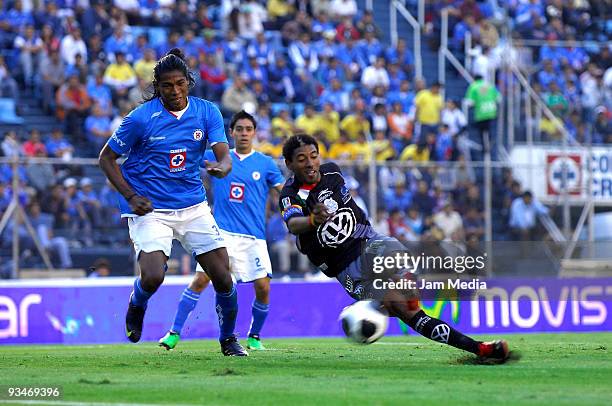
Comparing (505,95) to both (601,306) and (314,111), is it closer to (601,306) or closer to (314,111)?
(314,111)

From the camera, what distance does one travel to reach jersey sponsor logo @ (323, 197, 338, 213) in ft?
35.0

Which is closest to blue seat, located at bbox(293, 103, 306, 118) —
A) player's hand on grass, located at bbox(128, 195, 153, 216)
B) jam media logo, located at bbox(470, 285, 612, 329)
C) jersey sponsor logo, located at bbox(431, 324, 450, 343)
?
jam media logo, located at bbox(470, 285, 612, 329)

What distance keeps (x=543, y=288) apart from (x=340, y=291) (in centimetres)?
366

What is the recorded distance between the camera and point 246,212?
47.2 ft

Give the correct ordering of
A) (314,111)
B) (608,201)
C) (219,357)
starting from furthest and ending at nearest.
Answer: (314,111), (608,201), (219,357)

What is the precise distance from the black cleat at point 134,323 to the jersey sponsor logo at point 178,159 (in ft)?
4.28

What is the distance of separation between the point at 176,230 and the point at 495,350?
3.14 metres

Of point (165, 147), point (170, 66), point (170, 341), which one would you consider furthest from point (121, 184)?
point (170, 341)

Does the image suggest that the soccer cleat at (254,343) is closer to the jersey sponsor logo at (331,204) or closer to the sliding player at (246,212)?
the sliding player at (246,212)

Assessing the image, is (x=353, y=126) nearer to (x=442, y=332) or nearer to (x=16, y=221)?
(x=16, y=221)

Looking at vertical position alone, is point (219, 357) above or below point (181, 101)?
below

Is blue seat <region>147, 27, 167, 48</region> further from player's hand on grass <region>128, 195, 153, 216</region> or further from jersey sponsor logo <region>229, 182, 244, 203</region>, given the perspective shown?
player's hand on grass <region>128, 195, 153, 216</region>

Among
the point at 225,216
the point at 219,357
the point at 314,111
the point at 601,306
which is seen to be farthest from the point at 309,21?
the point at 219,357

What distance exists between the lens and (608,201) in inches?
920
